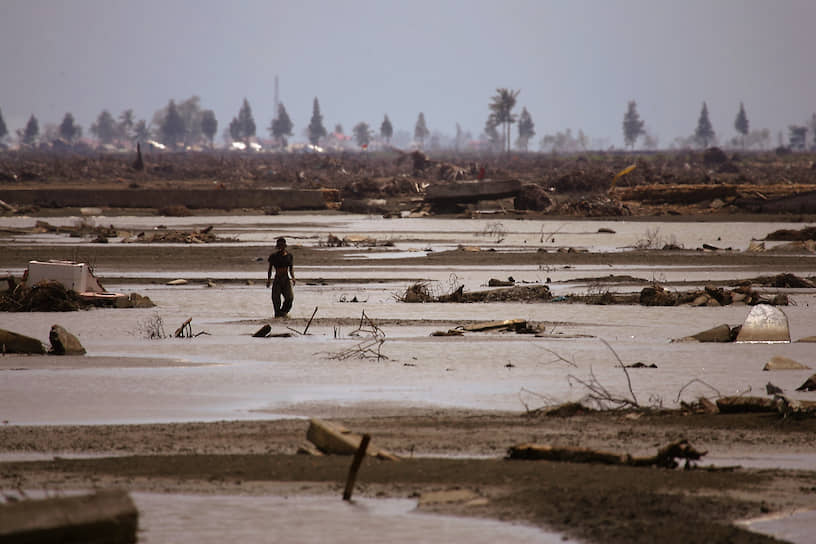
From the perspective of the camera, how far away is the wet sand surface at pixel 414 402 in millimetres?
7316

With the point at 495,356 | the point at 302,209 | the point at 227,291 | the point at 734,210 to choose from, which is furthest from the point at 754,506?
the point at 302,209

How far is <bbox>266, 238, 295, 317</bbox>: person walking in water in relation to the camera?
16.9 metres

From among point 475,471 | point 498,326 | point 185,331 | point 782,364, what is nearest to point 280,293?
point 185,331

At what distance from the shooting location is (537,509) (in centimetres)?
686

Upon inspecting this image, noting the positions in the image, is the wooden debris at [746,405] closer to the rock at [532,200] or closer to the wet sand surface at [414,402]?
the wet sand surface at [414,402]

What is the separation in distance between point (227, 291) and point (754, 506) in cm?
1546

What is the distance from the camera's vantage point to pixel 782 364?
12484 millimetres

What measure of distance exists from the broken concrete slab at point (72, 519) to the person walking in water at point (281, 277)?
11041 mm

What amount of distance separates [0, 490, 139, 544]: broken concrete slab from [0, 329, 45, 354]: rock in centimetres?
834

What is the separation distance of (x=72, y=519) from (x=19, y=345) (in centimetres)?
877

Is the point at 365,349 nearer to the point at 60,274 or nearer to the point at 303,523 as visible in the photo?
the point at 303,523

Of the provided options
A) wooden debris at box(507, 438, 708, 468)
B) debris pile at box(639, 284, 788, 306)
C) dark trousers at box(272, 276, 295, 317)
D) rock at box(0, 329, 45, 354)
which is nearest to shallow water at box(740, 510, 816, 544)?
wooden debris at box(507, 438, 708, 468)

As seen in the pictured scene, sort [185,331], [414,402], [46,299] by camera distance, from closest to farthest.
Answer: [414,402] → [185,331] → [46,299]

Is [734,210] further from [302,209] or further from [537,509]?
[537,509]
